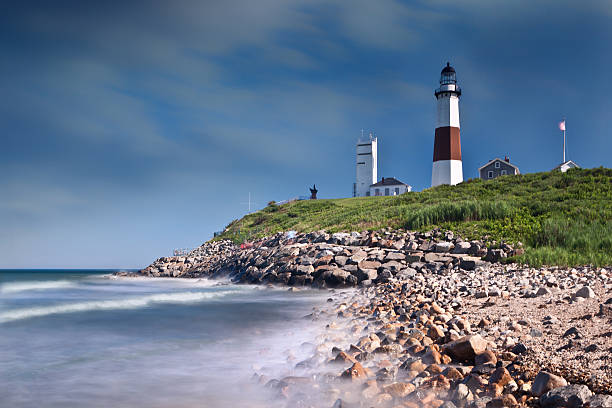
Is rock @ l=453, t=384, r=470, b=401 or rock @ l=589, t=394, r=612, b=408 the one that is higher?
rock @ l=589, t=394, r=612, b=408

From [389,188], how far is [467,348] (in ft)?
191

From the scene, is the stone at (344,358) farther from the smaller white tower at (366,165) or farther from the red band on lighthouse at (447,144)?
the smaller white tower at (366,165)

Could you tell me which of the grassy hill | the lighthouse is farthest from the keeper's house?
the grassy hill

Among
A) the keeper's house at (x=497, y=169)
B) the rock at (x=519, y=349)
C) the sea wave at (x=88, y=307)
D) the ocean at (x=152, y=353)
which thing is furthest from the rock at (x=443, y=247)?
the keeper's house at (x=497, y=169)

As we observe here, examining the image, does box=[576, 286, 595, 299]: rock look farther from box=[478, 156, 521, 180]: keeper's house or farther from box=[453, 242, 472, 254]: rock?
box=[478, 156, 521, 180]: keeper's house

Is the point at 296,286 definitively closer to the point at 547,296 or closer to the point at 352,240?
the point at 352,240

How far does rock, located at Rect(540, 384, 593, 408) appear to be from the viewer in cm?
328

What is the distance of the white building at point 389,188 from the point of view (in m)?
61.7

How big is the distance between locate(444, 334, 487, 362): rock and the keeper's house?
51.3m

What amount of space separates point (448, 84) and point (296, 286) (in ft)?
113

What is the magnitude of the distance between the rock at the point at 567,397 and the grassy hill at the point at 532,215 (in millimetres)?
8617

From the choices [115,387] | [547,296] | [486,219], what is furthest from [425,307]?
[486,219]

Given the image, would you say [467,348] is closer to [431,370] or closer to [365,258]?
[431,370]

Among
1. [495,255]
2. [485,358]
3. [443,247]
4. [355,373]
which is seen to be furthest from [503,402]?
[443,247]
